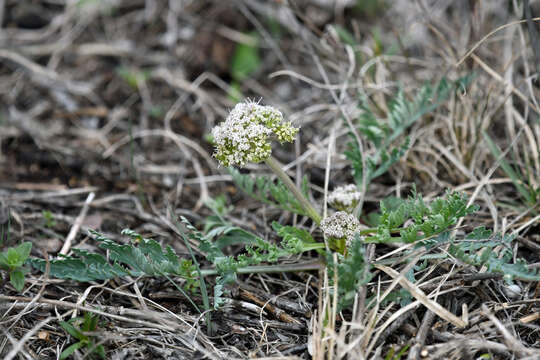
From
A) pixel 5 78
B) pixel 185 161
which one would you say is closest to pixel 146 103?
pixel 185 161

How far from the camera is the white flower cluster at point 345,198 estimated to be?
2.47m

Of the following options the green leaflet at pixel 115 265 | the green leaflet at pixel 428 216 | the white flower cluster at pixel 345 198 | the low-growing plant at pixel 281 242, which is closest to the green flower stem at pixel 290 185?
the low-growing plant at pixel 281 242

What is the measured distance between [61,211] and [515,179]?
290 cm

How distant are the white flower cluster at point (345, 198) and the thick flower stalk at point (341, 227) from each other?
10 cm

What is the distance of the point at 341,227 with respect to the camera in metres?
2.31

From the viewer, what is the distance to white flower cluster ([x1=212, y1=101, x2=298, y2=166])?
2.21 meters

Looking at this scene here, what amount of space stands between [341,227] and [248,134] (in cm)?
64

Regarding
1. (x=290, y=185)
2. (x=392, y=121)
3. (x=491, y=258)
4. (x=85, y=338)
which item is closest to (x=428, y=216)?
(x=491, y=258)

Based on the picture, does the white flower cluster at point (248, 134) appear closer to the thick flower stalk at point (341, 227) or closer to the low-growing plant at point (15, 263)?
the thick flower stalk at point (341, 227)

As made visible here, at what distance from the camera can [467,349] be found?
1.95 m

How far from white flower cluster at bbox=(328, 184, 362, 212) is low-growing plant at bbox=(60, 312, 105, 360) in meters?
1.30

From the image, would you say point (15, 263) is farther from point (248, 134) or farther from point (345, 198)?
point (345, 198)

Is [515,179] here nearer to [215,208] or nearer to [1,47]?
[215,208]

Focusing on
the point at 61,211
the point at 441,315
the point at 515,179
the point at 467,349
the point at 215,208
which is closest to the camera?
the point at 467,349
